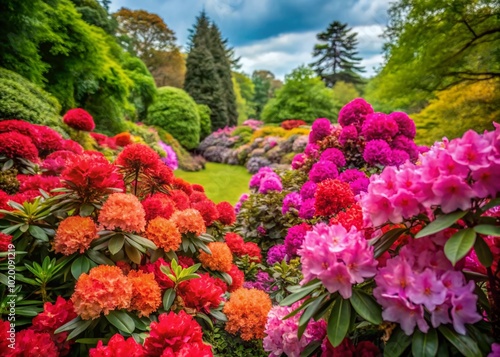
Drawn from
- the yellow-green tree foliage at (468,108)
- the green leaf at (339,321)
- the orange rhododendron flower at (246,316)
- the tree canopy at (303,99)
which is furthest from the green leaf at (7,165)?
the tree canopy at (303,99)

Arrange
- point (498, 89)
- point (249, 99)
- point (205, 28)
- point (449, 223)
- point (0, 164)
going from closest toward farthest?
1. point (449, 223)
2. point (0, 164)
3. point (498, 89)
4. point (205, 28)
5. point (249, 99)

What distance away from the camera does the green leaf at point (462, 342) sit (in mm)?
658

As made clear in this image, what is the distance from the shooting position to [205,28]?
2414 centimetres

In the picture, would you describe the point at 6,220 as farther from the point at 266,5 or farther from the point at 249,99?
the point at 249,99

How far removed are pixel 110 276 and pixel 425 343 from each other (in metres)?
1.05

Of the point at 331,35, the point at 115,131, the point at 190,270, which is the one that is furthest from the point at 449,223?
the point at 331,35

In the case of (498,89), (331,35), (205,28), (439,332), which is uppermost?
(331,35)

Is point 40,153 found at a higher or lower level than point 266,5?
lower

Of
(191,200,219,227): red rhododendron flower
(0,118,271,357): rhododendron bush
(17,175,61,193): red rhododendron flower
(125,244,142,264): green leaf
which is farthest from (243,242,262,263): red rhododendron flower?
(17,175,61,193): red rhododendron flower

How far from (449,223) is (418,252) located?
0.44 ft

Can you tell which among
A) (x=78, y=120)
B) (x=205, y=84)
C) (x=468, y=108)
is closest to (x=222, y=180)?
(x=78, y=120)

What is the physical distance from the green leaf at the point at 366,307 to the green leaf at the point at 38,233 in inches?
51.6

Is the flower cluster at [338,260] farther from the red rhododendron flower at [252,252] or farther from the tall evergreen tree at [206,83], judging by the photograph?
the tall evergreen tree at [206,83]

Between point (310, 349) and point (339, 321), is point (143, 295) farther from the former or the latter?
point (339, 321)
